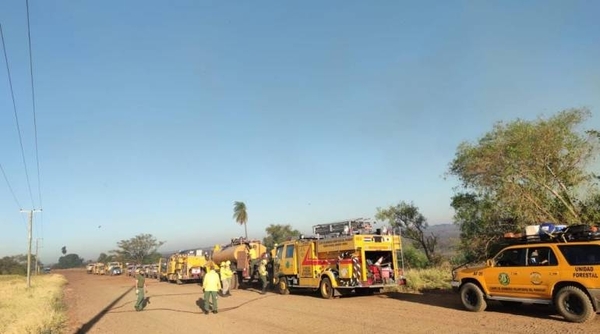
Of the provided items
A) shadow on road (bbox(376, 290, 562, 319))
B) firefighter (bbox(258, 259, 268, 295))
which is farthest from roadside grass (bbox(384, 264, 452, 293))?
firefighter (bbox(258, 259, 268, 295))

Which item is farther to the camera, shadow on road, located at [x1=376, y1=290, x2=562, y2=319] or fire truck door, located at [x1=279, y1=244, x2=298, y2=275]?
fire truck door, located at [x1=279, y1=244, x2=298, y2=275]

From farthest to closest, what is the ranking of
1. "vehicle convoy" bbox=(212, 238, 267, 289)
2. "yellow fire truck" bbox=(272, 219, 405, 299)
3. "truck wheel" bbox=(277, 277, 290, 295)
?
"vehicle convoy" bbox=(212, 238, 267, 289) < "truck wheel" bbox=(277, 277, 290, 295) < "yellow fire truck" bbox=(272, 219, 405, 299)

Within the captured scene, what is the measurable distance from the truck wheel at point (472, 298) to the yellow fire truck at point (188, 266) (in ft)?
83.9

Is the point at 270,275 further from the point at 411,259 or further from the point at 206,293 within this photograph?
the point at 411,259

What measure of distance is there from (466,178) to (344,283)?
49.3ft

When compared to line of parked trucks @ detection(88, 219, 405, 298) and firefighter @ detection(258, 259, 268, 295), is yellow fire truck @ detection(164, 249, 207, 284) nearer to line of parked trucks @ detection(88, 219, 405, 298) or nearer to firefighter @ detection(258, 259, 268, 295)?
firefighter @ detection(258, 259, 268, 295)

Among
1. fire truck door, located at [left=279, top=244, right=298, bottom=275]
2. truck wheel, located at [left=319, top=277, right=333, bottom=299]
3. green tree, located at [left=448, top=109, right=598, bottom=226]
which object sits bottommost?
truck wheel, located at [left=319, top=277, right=333, bottom=299]

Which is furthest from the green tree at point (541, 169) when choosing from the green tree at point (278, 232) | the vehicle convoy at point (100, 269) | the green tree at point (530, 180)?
the vehicle convoy at point (100, 269)

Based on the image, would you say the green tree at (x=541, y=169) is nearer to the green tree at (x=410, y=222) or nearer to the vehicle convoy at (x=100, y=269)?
the green tree at (x=410, y=222)

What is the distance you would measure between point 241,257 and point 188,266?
385 inches

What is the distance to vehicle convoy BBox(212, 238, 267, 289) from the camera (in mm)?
27580

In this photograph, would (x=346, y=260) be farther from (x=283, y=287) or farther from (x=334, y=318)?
(x=283, y=287)

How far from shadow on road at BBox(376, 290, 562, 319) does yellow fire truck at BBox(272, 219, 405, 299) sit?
0.97 metres

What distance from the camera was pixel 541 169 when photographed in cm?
2486
